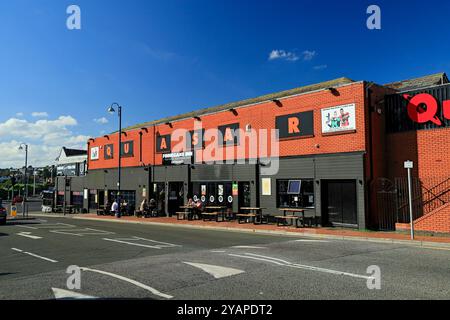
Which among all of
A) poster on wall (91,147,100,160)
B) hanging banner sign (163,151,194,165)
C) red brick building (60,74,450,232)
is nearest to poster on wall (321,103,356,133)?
red brick building (60,74,450,232)

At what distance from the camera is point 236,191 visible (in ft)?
76.4

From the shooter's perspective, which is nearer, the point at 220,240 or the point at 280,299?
the point at 280,299

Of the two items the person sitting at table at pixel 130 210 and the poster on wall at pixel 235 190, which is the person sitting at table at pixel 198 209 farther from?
the person sitting at table at pixel 130 210

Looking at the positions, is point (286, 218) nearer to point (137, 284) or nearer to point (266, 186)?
point (266, 186)

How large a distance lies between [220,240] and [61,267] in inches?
253

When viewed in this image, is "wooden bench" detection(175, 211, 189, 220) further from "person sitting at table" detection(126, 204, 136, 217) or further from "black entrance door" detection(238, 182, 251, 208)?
"person sitting at table" detection(126, 204, 136, 217)

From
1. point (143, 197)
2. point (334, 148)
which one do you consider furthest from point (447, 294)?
point (143, 197)

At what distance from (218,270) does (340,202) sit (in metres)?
11.9

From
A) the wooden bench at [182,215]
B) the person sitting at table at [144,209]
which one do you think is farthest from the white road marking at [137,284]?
the person sitting at table at [144,209]

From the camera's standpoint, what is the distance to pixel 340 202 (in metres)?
18.3

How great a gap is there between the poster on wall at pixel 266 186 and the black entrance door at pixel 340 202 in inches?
139

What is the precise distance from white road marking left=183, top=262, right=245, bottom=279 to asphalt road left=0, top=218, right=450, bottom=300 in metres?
0.02

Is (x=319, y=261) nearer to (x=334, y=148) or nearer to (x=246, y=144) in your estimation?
(x=334, y=148)

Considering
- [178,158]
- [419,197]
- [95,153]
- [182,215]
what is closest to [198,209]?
[182,215]
